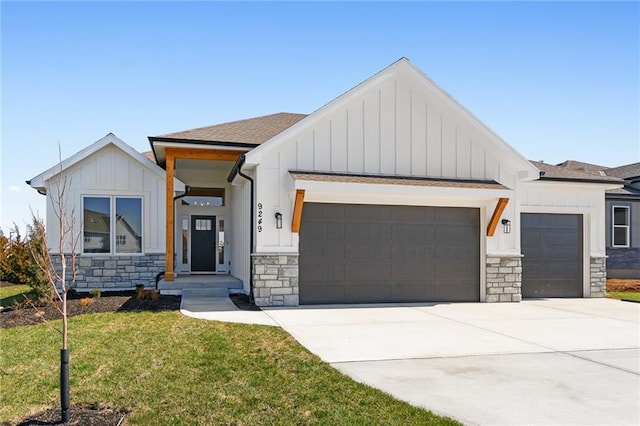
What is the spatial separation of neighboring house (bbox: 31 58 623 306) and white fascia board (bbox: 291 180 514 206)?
3 cm

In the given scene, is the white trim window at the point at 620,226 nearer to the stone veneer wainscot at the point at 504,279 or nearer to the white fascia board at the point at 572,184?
the white fascia board at the point at 572,184

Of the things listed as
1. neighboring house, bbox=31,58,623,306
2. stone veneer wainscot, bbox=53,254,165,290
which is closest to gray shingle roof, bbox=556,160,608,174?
neighboring house, bbox=31,58,623,306

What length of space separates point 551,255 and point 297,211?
8307 mm

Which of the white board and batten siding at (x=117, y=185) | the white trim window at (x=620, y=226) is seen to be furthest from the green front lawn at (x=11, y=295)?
the white trim window at (x=620, y=226)

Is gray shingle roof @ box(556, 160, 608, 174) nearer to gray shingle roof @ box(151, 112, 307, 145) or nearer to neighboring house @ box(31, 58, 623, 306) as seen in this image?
neighboring house @ box(31, 58, 623, 306)

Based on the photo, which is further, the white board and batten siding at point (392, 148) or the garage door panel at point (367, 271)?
the garage door panel at point (367, 271)

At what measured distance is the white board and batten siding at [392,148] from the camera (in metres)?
11.8

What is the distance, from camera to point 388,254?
41.7 ft

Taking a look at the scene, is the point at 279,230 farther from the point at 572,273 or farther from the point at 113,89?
the point at 572,273

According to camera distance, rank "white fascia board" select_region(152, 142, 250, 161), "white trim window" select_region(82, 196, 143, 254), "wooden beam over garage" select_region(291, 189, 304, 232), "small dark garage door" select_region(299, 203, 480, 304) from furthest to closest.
Result: "white trim window" select_region(82, 196, 143, 254) < "white fascia board" select_region(152, 142, 250, 161) < "small dark garage door" select_region(299, 203, 480, 304) < "wooden beam over garage" select_region(291, 189, 304, 232)

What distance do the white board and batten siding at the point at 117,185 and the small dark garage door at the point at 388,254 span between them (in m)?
5.08

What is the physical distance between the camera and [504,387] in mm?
5602

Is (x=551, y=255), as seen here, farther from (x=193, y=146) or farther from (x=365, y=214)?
(x=193, y=146)

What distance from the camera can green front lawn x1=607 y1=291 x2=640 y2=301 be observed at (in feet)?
→ 50.8
